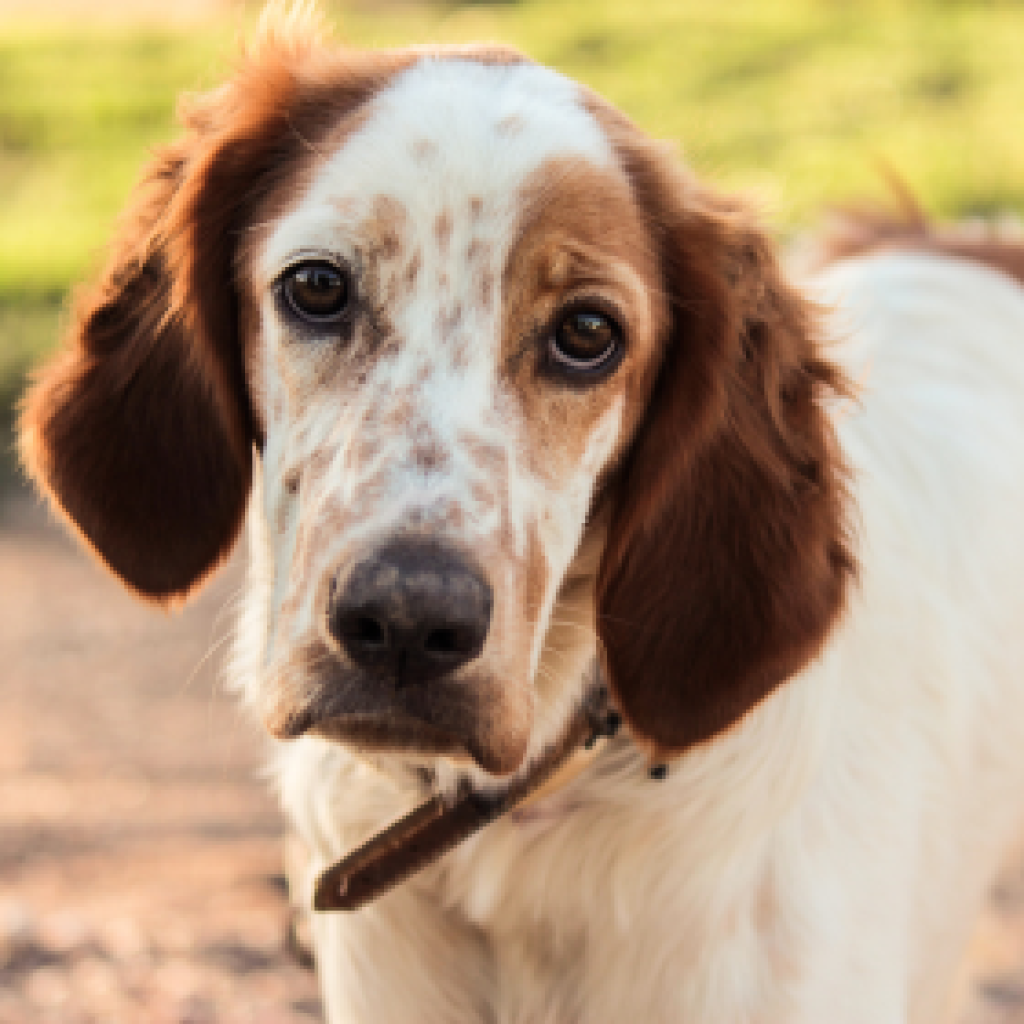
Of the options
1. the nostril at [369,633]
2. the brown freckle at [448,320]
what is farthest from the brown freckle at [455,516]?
the brown freckle at [448,320]

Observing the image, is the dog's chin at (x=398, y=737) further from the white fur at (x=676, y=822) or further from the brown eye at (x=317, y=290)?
the brown eye at (x=317, y=290)

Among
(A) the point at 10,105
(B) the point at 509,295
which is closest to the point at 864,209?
(B) the point at 509,295

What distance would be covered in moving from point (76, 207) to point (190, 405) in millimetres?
7547

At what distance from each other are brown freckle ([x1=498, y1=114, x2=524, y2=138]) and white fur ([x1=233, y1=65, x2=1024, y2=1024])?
0.8 inches

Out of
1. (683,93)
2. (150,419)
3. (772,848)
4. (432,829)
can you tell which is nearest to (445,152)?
(150,419)

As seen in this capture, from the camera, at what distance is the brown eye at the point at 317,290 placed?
1.88 m

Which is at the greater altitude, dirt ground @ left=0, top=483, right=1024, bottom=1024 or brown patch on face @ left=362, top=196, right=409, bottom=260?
brown patch on face @ left=362, top=196, right=409, bottom=260

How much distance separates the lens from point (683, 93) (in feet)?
32.5

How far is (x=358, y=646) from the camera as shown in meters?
1.61

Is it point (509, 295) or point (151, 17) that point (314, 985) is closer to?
point (509, 295)

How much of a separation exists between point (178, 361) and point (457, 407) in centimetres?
48

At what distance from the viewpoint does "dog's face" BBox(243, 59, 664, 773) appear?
1.64m

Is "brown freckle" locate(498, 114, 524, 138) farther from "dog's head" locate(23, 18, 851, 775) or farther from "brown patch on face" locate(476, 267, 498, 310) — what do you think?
"brown patch on face" locate(476, 267, 498, 310)

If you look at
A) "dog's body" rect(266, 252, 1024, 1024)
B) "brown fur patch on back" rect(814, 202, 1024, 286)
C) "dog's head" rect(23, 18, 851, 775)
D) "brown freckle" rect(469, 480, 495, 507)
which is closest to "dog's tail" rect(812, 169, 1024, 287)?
"brown fur patch on back" rect(814, 202, 1024, 286)
